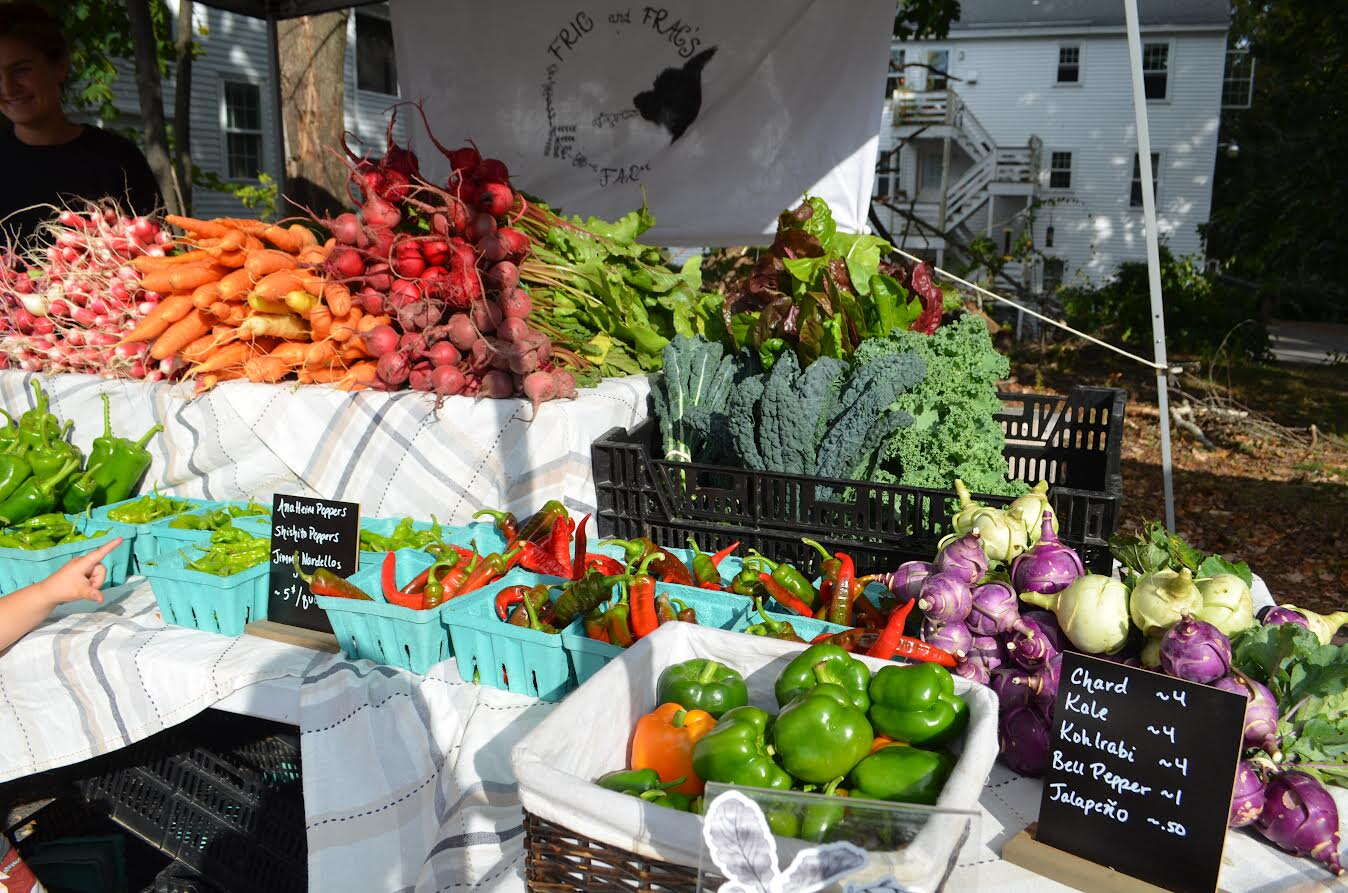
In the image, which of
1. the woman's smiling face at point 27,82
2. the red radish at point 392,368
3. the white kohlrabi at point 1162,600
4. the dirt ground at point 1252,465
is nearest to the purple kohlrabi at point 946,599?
the white kohlrabi at point 1162,600

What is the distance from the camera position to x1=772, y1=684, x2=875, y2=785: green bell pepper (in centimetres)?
129

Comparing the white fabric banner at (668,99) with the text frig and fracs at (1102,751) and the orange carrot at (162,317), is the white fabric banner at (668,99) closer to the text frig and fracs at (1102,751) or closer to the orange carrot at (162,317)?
the orange carrot at (162,317)

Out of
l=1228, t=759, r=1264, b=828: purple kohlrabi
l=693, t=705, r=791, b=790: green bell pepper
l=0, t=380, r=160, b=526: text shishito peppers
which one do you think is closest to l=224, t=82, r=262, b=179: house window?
l=0, t=380, r=160, b=526: text shishito peppers

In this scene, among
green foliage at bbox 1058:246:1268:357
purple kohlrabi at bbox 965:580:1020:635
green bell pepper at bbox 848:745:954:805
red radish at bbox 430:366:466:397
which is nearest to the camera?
green bell pepper at bbox 848:745:954:805

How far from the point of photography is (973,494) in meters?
2.02

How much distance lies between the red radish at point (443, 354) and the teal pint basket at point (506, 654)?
92 cm

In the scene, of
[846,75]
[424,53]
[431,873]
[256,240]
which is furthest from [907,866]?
[424,53]

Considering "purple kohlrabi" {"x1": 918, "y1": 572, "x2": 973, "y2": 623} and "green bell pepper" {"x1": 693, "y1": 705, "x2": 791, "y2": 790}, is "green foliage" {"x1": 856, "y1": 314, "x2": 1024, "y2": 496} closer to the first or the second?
"purple kohlrabi" {"x1": 918, "y1": 572, "x2": 973, "y2": 623}

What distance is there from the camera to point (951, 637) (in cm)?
163

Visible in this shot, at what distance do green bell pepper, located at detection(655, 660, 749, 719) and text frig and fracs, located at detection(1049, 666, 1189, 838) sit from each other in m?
0.49

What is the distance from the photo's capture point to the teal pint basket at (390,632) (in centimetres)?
189

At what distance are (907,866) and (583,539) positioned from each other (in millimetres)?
1281

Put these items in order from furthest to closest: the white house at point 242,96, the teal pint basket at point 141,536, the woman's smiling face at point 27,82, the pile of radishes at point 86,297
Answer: the white house at point 242,96, the woman's smiling face at point 27,82, the pile of radishes at point 86,297, the teal pint basket at point 141,536

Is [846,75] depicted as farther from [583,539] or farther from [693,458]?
[583,539]
